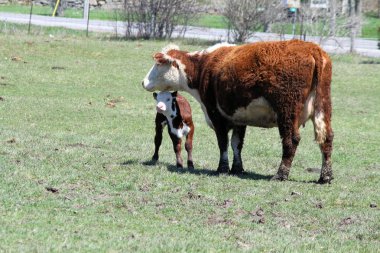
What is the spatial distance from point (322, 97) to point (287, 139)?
0.77 m

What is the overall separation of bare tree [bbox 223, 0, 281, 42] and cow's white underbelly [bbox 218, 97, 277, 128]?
2341cm

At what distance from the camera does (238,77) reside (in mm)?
12695

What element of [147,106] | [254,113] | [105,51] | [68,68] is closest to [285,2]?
[105,51]

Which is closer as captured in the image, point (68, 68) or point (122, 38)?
point (68, 68)

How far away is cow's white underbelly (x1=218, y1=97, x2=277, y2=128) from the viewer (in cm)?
1260

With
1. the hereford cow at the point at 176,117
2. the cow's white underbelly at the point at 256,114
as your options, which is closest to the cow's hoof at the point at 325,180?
the cow's white underbelly at the point at 256,114

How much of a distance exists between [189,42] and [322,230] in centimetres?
2667

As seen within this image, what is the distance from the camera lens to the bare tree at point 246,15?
36094mm

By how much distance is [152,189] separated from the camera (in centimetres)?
1129

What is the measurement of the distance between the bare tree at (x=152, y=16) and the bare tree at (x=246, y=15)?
195 centimetres

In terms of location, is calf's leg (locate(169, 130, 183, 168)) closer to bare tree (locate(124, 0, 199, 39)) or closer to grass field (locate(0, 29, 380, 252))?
grass field (locate(0, 29, 380, 252))

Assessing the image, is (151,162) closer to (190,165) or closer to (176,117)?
(190,165)

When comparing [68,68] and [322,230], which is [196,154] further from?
[68,68]

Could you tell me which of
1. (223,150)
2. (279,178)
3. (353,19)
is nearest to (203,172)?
(223,150)
